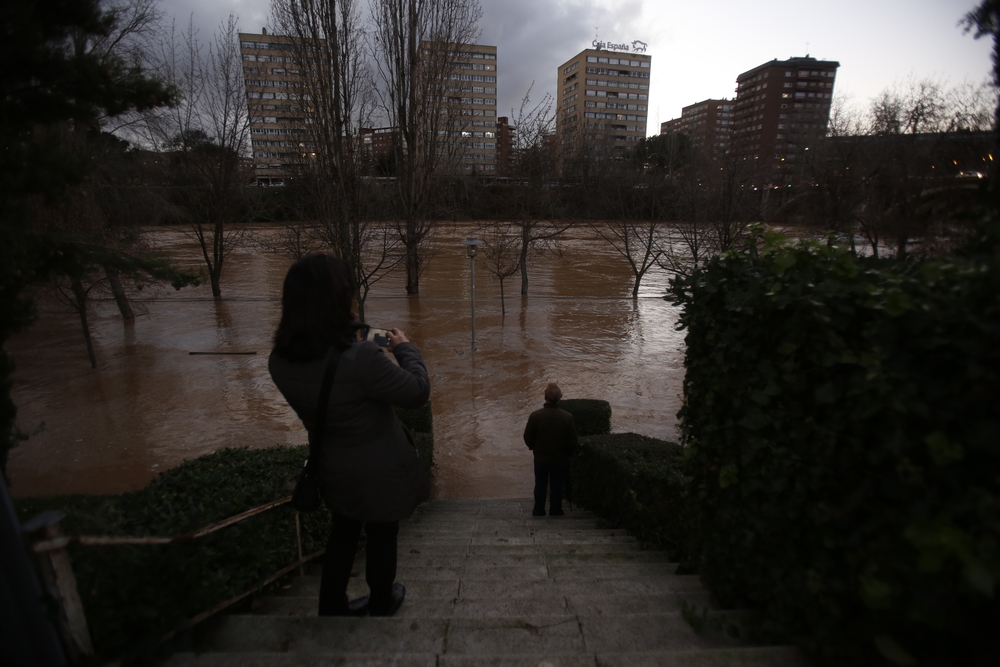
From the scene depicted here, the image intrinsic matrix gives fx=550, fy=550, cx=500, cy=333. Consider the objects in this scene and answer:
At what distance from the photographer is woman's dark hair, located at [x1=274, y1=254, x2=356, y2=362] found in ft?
7.12

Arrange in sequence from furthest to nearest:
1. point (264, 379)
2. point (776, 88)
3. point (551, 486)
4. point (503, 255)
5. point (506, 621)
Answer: point (776, 88) → point (503, 255) → point (264, 379) → point (551, 486) → point (506, 621)

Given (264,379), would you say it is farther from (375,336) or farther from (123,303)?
(375,336)

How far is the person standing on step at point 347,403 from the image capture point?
86.4 inches

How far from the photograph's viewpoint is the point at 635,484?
15.5 feet

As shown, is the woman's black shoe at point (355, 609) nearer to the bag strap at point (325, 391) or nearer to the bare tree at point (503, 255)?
the bag strap at point (325, 391)

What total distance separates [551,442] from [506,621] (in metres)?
3.38

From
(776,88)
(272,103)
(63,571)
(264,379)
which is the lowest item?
(264,379)

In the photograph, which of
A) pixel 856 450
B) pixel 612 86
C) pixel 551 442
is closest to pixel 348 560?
pixel 856 450

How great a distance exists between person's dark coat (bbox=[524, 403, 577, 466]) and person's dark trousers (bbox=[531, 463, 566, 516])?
0.11 metres

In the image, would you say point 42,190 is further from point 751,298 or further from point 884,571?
point 884,571

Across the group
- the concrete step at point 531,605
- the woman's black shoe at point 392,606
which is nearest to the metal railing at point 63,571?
the concrete step at point 531,605

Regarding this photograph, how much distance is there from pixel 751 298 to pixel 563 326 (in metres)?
15.0

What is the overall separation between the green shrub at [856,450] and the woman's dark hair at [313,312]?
5.67 feet

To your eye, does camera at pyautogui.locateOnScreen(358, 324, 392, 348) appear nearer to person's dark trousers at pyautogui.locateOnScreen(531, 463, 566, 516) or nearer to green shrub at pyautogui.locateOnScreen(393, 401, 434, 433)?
person's dark trousers at pyautogui.locateOnScreen(531, 463, 566, 516)
